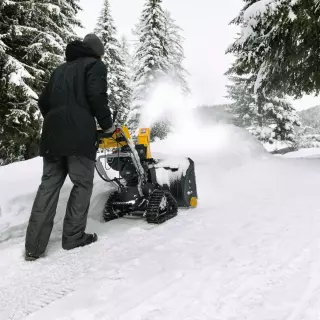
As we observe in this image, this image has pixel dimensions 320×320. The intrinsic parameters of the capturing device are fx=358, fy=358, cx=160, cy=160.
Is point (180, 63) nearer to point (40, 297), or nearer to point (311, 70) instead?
point (311, 70)

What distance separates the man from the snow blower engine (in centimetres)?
57

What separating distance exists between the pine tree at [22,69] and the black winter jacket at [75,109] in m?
7.76

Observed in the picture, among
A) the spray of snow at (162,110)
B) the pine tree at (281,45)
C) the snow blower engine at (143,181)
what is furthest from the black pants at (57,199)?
the spray of snow at (162,110)

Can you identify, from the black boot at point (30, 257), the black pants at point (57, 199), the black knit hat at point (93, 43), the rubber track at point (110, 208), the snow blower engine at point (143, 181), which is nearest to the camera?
the black boot at point (30, 257)

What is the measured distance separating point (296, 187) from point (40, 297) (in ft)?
16.8

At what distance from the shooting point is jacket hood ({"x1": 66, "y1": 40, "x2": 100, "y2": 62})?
373cm

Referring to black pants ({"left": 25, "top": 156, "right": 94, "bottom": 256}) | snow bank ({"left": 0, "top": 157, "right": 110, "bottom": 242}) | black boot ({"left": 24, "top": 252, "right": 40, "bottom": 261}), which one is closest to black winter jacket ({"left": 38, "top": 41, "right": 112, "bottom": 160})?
black pants ({"left": 25, "top": 156, "right": 94, "bottom": 256})

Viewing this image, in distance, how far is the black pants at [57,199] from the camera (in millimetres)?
3377

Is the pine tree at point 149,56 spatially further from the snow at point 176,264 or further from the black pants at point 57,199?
the black pants at point 57,199

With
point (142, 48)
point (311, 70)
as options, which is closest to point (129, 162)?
point (311, 70)

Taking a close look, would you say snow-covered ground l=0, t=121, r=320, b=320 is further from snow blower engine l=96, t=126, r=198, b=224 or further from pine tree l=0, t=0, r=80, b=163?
pine tree l=0, t=0, r=80, b=163

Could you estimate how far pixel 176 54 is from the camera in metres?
30.8

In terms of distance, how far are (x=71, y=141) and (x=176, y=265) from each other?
5.01 feet

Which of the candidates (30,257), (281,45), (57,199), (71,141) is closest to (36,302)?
(30,257)
